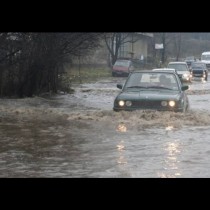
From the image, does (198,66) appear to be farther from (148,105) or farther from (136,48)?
(148,105)

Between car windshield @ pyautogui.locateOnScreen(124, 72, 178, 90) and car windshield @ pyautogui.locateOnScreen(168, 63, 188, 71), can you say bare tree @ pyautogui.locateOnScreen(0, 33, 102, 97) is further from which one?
car windshield @ pyautogui.locateOnScreen(168, 63, 188, 71)

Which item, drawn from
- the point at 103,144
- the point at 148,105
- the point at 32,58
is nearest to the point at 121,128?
the point at 148,105

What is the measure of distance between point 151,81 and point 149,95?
1.03m

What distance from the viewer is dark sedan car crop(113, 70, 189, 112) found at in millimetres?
12227

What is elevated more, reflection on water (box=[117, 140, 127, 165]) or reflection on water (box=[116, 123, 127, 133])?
reflection on water (box=[116, 123, 127, 133])

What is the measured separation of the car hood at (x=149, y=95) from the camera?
1229 centimetres

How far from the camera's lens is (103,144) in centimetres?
1000

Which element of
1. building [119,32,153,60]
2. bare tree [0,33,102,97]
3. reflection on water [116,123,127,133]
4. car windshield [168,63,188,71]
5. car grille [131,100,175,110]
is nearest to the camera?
reflection on water [116,123,127,133]

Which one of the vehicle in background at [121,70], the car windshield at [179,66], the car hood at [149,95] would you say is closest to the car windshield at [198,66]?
the vehicle in background at [121,70]

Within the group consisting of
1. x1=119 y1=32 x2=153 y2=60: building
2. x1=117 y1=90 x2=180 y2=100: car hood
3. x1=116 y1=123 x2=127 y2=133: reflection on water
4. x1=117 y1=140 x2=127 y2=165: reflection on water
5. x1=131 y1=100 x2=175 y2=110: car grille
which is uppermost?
x1=119 y1=32 x2=153 y2=60: building

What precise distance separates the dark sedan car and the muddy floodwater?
0.21 metres

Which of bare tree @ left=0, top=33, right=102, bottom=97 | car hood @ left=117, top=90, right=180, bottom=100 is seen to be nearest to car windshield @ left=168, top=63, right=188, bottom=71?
bare tree @ left=0, top=33, right=102, bottom=97
